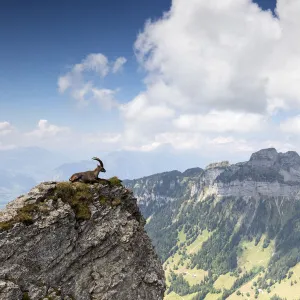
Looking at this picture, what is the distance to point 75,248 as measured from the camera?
32.1 metres

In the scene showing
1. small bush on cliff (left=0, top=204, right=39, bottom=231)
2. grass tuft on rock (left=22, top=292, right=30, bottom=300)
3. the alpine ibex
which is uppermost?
the alpine ibex

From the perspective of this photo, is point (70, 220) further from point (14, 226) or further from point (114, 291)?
point (114, 291)

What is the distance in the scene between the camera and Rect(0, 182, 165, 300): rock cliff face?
28.7 m

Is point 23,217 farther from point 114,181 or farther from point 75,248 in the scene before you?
point 114,181

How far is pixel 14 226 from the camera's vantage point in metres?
29.3

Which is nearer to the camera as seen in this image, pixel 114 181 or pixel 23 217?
pixel 23 217

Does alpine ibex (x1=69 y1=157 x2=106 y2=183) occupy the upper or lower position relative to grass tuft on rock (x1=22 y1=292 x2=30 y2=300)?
upper

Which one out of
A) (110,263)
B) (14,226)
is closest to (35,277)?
(14,226)

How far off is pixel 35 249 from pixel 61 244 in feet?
8.41

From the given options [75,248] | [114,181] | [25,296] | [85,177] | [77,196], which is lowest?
[25,296]

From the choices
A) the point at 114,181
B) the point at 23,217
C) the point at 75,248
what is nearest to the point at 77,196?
the point at 114,181

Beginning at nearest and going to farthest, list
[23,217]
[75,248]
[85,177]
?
1. [23,217]
2. [75,248]
3. [85,177]

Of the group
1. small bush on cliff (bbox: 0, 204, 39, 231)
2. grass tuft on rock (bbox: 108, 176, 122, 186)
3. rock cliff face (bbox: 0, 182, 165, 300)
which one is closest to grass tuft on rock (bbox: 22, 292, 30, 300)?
rock cliff face (bbox: 0, 182, 165, 300)

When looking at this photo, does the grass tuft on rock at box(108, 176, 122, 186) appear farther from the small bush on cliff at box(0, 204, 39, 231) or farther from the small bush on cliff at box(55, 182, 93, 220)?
the small bush on cliff at box(0, 204, 39, 231)
